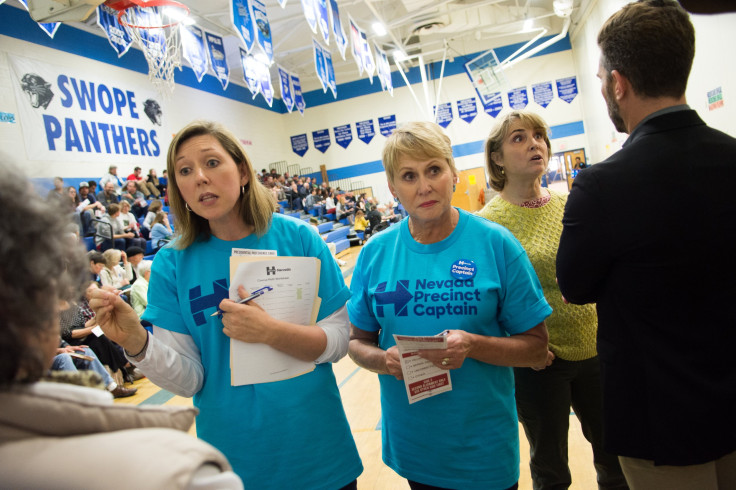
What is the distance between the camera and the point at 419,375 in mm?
1382

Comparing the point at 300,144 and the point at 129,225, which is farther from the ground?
the point at 300,144

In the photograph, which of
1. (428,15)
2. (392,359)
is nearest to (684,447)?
(392,359)

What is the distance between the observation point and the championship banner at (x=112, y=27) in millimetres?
6653

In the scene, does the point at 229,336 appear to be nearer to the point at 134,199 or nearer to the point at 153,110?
the point at 134,199

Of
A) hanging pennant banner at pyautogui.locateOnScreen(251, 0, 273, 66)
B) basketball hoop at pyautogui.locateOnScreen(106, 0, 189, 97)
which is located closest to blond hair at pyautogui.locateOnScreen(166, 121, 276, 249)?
basketball hoop at pyautogui.locateOnScreen(106, 0, 189, 97)

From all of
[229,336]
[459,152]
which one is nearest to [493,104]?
[459,152]

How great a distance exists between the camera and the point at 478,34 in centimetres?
1903

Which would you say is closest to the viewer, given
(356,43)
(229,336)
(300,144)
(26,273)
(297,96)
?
(26,273)

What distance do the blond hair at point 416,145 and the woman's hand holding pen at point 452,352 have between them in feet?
1.84

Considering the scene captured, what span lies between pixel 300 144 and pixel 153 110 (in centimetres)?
961

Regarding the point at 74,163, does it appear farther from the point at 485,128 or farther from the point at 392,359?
the point at 485,128

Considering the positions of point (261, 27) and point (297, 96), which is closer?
point (261, 27)

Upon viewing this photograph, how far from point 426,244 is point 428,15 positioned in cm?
1567

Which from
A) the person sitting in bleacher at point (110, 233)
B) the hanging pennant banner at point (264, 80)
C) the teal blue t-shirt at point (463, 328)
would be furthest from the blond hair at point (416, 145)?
the hanging pennant banner at point (264, 80)
